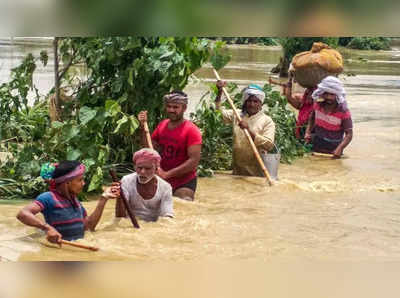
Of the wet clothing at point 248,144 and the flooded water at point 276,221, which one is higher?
the wet clothing at point 248,144

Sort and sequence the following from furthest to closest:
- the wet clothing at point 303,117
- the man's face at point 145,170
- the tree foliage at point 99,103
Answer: the wet clothing at point 303,117, the tree foliage at point 99,103, the man's face at point 145,170

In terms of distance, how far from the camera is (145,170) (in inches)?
214

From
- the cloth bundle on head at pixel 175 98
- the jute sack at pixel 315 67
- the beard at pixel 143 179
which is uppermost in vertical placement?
the jute sack at pixel 315 67

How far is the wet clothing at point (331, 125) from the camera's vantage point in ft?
30.2

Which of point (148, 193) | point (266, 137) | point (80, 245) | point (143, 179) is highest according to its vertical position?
point (266, 137)

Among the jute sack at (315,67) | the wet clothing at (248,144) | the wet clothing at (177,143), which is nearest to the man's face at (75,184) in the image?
the wet clothing at (177,143)

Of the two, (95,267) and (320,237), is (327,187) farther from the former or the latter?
(95,267)

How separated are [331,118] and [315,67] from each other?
3.87ft

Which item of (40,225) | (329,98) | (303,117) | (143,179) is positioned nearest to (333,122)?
(329,98)

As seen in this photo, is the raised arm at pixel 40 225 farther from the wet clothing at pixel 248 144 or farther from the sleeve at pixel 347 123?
the sleeve at pixel 347 123

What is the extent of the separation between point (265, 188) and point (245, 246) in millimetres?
2245

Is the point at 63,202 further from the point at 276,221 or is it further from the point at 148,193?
the point at 276,221

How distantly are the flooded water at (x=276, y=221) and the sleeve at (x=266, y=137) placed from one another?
0.37m

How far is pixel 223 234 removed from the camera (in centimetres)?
552
